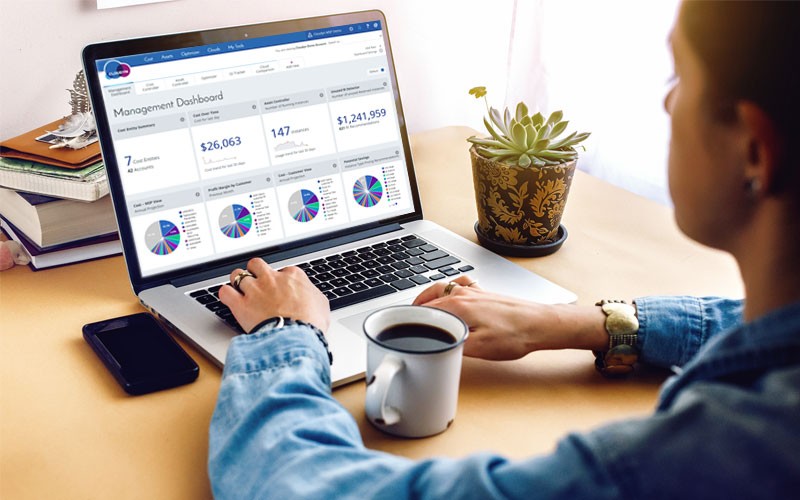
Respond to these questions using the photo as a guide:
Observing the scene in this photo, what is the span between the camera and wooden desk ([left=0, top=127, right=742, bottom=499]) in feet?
2.45

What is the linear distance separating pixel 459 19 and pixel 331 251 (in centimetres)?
82

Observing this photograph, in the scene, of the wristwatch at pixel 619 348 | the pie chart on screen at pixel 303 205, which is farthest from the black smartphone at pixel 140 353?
the wristwatch at pixel 619 348

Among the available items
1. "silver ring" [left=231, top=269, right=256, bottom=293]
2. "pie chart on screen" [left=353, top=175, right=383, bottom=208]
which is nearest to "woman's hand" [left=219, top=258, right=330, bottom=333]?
"silver ring" [left=231, top=269, right=256, bottom=293]

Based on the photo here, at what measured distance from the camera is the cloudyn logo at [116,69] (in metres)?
1.01

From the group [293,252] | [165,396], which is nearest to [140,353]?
[165,396]

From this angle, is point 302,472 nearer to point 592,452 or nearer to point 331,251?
point 592,452

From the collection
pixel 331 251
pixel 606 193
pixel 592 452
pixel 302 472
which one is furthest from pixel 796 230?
pixel 606 193

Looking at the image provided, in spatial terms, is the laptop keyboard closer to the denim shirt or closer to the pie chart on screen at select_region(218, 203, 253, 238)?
the pie chart on screen at select_region(218, 203, 253, 238)

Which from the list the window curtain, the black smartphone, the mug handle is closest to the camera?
the mug handle

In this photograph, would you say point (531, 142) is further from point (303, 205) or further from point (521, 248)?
point (303, 205)

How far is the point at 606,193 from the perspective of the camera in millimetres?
1433

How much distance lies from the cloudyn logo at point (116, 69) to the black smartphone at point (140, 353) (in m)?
0.30

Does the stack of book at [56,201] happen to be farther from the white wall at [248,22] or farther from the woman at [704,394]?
the woman at [704,394]

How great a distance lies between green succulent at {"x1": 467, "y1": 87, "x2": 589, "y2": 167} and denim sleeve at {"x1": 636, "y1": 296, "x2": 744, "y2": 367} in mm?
281
